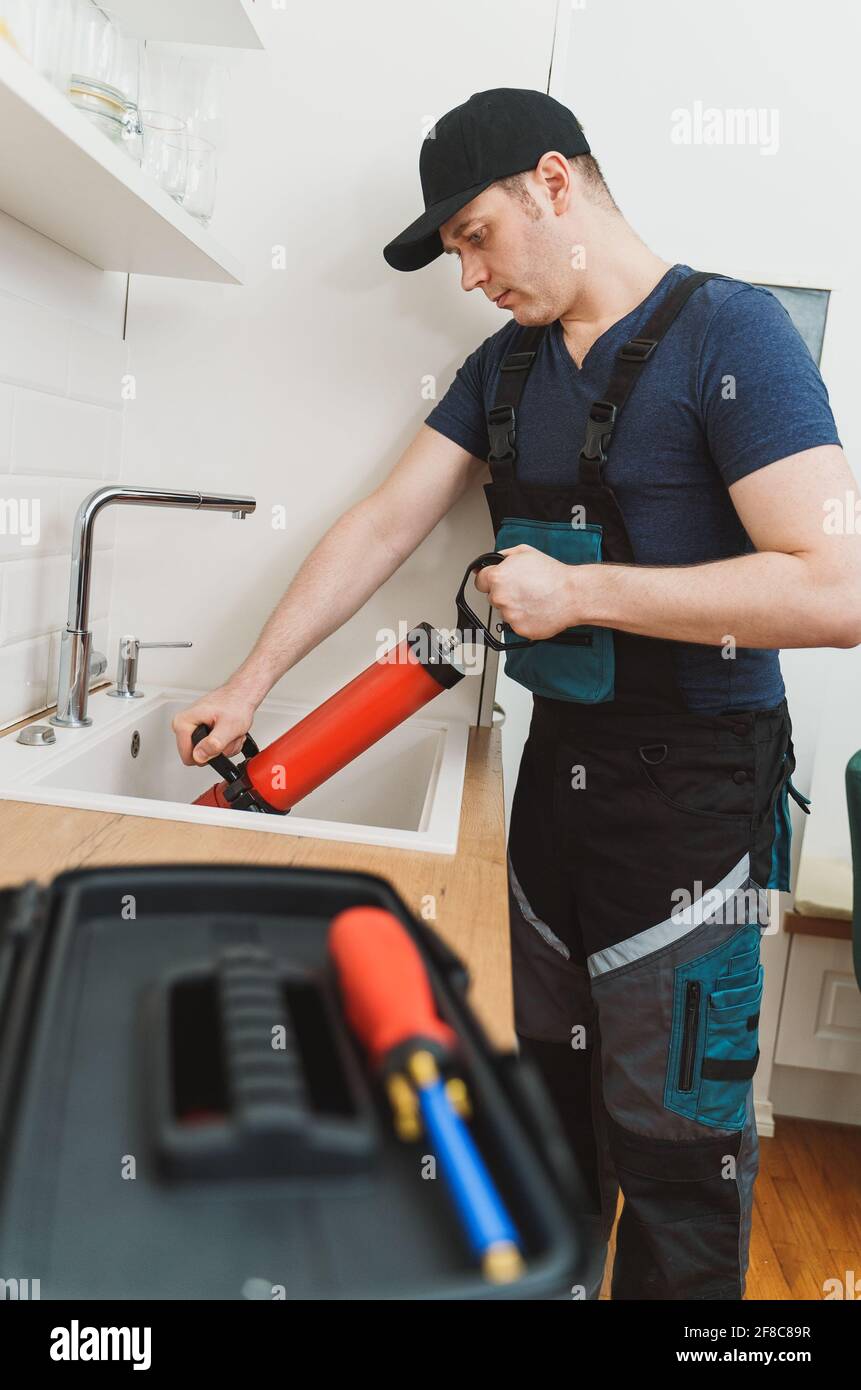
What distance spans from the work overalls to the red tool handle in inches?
32.4

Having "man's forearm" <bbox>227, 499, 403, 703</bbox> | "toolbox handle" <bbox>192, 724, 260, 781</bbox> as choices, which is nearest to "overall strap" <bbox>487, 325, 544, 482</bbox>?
"man's forearm" <bbox>227, 499, 403, 703</bbox>

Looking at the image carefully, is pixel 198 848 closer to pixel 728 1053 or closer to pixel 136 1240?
pixel 136 1240

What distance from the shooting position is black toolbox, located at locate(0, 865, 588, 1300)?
0.35 meters

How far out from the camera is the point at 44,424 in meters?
1.36

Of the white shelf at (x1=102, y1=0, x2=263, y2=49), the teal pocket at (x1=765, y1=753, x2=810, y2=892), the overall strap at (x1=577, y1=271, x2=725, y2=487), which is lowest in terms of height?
the teal pocket at (x1=765, y1=753, x2=810, y2=892)

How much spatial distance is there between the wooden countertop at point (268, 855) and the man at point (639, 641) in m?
0.28

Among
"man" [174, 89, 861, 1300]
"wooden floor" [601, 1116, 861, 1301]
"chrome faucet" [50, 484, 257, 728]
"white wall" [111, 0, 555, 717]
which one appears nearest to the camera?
"man" [174, 89, 861, 1300]

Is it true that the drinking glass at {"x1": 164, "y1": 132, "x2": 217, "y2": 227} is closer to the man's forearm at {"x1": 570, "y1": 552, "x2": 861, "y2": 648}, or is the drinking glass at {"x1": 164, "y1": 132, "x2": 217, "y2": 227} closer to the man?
the man

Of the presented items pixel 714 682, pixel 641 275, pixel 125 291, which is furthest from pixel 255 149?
pixel 714 682

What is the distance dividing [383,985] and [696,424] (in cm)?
96

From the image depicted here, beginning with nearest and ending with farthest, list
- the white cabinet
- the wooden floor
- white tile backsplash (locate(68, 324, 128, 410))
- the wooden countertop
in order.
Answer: the wooden countertop
white tile backsplash (locate(68, 324, 128, 410))
the wooden floor
the white cabinet

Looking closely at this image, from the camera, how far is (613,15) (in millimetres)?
1951

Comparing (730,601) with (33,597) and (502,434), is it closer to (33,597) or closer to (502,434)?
(502,434)

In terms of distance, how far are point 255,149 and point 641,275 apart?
67 cm
